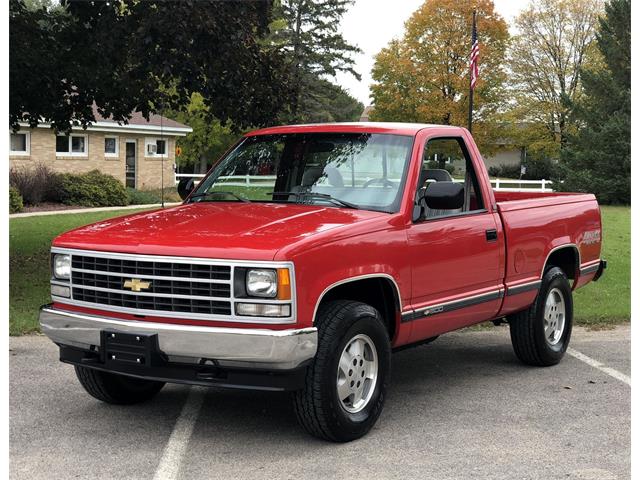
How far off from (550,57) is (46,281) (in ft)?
169

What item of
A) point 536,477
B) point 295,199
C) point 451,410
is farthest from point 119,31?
point 536,477

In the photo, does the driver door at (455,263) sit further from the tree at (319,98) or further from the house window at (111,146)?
the tree at (319,98)

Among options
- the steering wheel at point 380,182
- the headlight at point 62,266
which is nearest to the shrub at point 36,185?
the headlight at point 62,266

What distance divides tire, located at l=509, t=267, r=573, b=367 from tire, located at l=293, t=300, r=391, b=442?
2339mm

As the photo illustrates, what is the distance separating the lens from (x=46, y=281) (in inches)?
518

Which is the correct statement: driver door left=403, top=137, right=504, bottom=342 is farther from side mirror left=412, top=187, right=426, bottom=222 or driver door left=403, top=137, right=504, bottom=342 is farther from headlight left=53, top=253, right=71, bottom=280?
headlight left=53, top=253, right=71, bottom=280

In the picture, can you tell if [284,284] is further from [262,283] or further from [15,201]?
[15,201]

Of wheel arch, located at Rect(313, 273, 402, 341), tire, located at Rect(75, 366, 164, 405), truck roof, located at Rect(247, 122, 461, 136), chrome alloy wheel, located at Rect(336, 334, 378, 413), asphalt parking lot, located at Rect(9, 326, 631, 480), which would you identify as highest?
truck roof, located at Rect(247, 122, 461, 136)

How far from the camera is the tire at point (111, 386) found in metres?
6.50

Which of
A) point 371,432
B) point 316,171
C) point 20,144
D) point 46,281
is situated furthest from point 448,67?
point 371,432

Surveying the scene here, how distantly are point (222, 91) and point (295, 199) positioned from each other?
7.12m

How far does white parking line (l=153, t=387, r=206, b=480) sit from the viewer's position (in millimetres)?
5160

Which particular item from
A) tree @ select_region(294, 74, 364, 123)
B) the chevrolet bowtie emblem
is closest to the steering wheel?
the chevrolet bowtie emblem

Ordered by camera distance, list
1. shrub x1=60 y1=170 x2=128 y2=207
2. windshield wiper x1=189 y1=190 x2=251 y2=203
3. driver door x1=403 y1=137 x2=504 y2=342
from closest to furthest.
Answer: driver door x1=403 y1=137 x2=504 y2=342
windshield wiper x1=189 y1=190 x2=251 y2=203
shrub x1=60 y1=170 x2=128 y2=207
